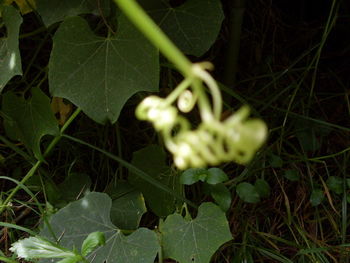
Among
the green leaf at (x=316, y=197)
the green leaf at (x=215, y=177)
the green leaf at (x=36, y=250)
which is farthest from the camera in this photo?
the green leaf at (x=316, y=197)

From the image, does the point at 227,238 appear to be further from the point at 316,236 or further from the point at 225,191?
the point at 316,236

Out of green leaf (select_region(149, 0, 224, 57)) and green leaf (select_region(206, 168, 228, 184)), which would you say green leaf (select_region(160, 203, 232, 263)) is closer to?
green leaf (select_region(206, 168, 228, 184))

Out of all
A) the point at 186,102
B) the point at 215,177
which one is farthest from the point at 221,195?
the point at 186,102

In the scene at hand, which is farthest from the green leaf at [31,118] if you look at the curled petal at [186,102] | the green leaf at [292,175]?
the curled petal at [186,102]

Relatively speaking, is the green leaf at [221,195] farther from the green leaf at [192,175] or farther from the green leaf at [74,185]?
the green leaf at [74,185]

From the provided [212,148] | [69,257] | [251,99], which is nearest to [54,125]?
[69,257]

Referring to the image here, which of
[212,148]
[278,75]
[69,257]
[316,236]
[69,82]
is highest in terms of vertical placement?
[212,148]
